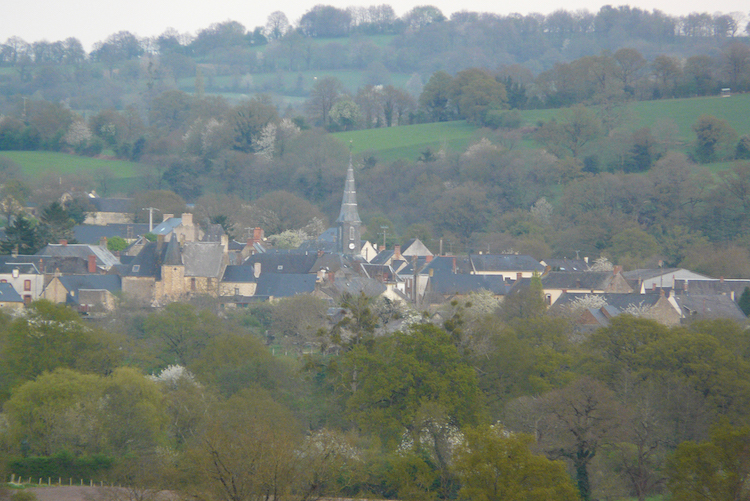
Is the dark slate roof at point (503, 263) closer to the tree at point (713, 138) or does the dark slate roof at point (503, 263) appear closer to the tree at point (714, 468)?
the tree at point (713, 138)

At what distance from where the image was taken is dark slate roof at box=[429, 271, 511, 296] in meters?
58.5

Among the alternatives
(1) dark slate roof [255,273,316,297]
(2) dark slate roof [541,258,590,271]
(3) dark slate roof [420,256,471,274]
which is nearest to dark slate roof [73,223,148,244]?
(1) dark slate roof [255,273,316,297]

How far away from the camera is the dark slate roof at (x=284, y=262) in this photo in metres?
60.0

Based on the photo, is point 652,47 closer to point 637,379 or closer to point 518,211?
point 518,211

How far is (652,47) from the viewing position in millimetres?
138250

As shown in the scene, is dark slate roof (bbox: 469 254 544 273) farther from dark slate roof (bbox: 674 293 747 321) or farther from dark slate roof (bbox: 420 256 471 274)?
dark slate roof (bbox: 674 293 747 321)

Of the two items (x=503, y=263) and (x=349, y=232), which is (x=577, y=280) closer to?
(x=503, y=263)

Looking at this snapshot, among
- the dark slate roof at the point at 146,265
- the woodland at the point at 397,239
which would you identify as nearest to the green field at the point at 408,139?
the woodland at the point at 397,239

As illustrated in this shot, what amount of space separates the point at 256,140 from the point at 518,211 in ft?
101

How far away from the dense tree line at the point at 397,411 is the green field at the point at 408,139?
62638 mm

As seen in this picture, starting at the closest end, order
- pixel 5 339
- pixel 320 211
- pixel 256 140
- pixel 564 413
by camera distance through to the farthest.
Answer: pixel 564 413, pixel 5 339, pixel 320 211, pixel 256 140

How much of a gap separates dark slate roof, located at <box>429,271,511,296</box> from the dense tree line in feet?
73.8

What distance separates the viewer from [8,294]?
166 ft

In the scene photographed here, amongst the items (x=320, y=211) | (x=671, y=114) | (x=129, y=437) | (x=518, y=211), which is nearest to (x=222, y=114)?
(x=320, y=211)
